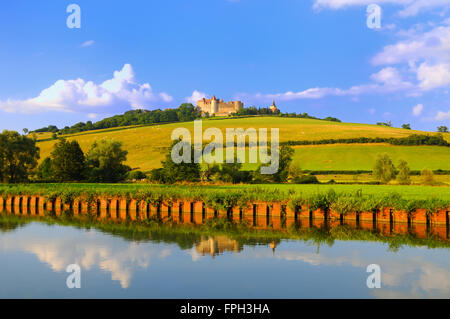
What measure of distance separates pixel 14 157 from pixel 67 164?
762 cm

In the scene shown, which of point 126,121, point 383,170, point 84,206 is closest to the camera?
point 84,206

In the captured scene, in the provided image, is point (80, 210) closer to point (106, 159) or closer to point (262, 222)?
point (262, 222)

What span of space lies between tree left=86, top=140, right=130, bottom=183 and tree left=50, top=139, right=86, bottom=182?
1.57m

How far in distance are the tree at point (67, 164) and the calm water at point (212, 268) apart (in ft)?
126

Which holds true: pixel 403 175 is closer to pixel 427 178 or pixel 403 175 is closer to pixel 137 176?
pixel 427 178

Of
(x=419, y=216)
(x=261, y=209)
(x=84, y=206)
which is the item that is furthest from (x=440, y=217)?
(x=84, y=206)

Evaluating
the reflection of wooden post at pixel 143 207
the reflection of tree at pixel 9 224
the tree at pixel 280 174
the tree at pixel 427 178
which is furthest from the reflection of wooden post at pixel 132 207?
the tree at pixel 427 178

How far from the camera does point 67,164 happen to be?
54.3 m

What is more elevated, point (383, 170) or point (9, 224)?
point (383, 170)

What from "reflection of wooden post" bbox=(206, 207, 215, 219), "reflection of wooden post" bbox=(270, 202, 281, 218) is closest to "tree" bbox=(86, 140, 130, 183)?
"reflection of wooden post" bbox=(206, 207, 215, 219)

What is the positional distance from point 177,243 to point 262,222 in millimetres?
6134

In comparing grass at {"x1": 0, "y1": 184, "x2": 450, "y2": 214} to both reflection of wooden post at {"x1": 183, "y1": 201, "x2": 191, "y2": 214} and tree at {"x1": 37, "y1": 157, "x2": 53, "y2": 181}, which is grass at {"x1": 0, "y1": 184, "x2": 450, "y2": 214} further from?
tree at {"x1": 37, "y1": 157, "x2": 53, "y2": 181}

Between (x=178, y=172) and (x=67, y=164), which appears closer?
(x=178, y=172)
